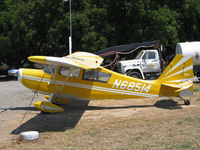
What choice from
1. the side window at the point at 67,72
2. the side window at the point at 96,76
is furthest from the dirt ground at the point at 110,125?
the side window at the point at 67,72

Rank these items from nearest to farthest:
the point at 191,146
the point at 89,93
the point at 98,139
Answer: the point at 191,146 → the point at 98,139 → the point at 89,93

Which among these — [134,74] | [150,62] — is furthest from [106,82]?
[150,62]

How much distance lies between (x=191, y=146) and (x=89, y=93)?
187 inches

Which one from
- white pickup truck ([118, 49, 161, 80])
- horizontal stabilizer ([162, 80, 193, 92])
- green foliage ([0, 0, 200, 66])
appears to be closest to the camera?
horizontal stabilizer ([162, 80, 193, 92])

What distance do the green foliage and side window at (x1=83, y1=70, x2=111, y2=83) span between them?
12.6m

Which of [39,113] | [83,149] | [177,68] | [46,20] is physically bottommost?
[39,113]

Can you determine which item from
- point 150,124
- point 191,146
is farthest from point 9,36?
point 191,146

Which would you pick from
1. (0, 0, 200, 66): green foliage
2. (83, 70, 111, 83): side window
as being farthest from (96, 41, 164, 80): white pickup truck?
(0, 0, 200, 66): green foliage

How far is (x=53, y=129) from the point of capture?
680 cm

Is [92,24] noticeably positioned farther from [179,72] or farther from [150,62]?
[179,72]

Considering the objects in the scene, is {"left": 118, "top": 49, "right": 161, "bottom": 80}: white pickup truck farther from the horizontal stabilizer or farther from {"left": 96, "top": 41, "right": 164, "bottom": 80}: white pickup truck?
the horizontal stabilizer

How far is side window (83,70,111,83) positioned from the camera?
8.91 meters

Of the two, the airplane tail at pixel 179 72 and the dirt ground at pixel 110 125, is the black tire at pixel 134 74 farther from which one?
the airplane tail at pixel 179 72

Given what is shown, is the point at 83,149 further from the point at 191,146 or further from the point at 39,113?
the point at 39,113
